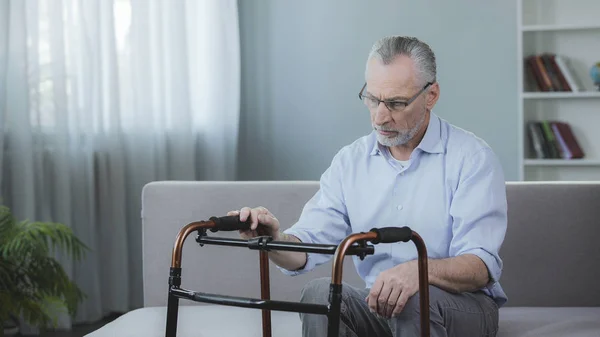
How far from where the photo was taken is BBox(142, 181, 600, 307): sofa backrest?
7.38 feet

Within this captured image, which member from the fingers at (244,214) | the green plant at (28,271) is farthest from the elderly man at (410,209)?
the green plant at (28,271)

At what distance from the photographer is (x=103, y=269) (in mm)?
4117

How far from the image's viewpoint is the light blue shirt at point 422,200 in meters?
1.76

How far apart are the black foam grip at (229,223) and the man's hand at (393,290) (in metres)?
0.28

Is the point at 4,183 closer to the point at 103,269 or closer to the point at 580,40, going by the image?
the point at 103,269

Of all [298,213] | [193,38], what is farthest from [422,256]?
[193,38]

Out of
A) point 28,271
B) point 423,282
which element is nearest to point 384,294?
point 423,282

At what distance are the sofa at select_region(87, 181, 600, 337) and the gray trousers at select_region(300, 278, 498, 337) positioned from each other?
323 mm

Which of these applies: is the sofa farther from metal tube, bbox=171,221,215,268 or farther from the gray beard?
metal tube, bbox=171,221,215,268

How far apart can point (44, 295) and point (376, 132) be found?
1.98 m

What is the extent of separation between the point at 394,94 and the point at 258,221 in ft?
1.43

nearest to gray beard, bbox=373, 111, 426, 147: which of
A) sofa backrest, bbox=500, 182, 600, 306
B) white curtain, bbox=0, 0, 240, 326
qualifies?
sofa backrest, bbox=500, 182, 600, 306

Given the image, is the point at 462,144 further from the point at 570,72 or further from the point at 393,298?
the point at 570,72

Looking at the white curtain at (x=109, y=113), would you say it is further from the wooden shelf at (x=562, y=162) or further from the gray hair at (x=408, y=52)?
the gray hair at (x=408, y=52)
